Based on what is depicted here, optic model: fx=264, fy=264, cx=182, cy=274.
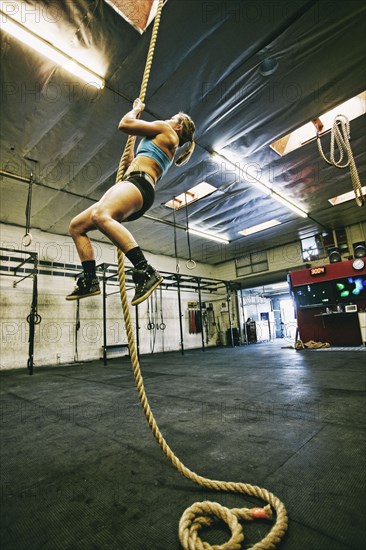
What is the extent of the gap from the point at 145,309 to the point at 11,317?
11.9ft

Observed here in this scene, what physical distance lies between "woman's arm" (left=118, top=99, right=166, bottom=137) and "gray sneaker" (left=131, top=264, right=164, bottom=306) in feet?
2.25

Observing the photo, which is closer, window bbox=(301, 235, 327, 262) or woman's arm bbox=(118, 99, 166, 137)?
woman's arm bbox=(118, 99, 166, 137)

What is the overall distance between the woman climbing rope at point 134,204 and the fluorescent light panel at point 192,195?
4.04 metres

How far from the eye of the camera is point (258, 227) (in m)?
7.88

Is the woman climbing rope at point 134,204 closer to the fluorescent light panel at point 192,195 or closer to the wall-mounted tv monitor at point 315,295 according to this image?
the fluorescent light panel at point 192,195

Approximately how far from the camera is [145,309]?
27.5 ft

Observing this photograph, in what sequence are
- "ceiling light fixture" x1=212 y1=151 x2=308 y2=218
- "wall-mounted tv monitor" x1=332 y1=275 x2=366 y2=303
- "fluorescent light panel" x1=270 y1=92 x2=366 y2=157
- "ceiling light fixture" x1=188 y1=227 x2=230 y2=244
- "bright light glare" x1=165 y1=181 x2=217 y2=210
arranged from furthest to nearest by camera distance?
"ceiling light fixture" x1=188 y1=227 x2=230 y2=244
"wall-mounted tv monitor" x1=332 y1=275 x2=366 y2=303
"bright light glare" x1=165 y1=181 x2=217 y2=210
"ceiling light fixture" x1=212 y1=151 x2=308 y2=218
"fluorescent light panel" x1=270 y1=92 x2=366 y2=157

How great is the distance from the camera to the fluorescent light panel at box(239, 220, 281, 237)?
759cm

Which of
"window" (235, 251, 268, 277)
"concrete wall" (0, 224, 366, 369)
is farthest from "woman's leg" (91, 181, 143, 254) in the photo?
"window" (235, 251, 268, 277)

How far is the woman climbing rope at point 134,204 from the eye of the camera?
1162mm

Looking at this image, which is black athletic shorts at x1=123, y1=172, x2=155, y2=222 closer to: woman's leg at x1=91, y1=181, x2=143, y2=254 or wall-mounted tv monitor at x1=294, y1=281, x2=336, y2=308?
woman's leg at x1=91, y1=181, x2=143, y2=254

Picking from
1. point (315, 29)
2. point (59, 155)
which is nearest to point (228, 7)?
point (315, 29)

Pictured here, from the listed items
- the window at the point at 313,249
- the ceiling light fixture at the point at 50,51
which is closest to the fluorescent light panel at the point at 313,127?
the ceiling light fixture at the point at 50,51

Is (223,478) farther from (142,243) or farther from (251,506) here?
(142,243)
